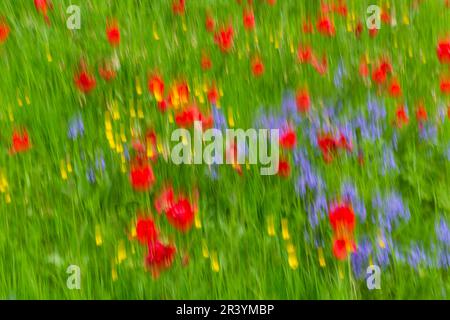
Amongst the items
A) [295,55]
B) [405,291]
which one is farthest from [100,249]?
[295,55]

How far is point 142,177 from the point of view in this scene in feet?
8.21

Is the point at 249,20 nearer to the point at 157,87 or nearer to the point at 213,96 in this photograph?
the point at 213,96

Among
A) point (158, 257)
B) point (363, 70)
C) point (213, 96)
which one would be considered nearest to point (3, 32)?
point (213, 96)

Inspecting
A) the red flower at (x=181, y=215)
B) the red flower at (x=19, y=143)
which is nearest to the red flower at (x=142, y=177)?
the red flower at (x=181, y=215)

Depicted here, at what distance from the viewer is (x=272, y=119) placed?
9.32ft

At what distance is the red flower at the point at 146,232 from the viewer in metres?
2.29

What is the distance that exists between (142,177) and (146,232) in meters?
0.28

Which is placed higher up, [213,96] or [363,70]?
[363,70]

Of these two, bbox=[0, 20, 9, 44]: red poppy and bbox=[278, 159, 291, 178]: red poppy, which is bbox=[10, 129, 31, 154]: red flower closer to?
bbox=[0, 20, 9, 44]: red poppy

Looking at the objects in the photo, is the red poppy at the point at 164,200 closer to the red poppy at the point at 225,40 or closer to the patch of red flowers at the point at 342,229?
the patch of red flowers at the point at 342,229

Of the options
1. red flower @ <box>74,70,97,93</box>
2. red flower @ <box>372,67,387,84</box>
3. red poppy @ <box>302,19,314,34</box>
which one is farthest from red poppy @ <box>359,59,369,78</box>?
red flower @ <box>74,70,97,93</box>

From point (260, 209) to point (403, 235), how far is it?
0.53 meters

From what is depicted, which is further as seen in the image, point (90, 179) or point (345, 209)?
point (90, 179)

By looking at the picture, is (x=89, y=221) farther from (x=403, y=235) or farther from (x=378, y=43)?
(x=378, y=43)
